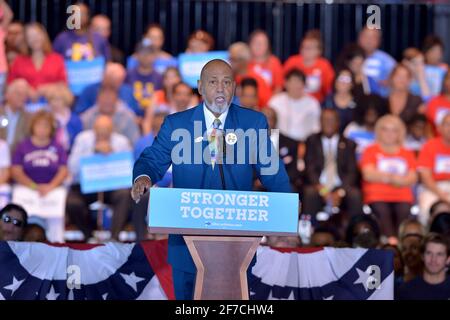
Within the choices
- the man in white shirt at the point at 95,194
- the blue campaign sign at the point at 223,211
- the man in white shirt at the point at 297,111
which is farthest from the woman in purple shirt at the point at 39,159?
the blue campaign sign at the point at 223,211

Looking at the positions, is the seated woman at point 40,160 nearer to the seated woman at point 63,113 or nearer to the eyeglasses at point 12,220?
the seated woman at point 63,113

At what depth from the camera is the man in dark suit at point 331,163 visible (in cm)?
1181

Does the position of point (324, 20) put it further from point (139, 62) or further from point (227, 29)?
point (139, 62)

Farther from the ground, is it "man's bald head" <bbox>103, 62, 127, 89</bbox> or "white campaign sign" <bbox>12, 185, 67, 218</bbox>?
"man's bald head" <bbox>103, 62, 127, 89</bbox>

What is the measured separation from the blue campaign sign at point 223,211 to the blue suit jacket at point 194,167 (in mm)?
488

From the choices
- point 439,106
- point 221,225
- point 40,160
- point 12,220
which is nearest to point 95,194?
point 40,160

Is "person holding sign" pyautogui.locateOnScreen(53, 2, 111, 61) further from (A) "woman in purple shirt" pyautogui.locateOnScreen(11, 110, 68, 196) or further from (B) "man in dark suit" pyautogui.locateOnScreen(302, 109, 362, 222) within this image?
(B) "man in dark suit" pyautogui.locateOnScreen(302, 109, 362, 222)

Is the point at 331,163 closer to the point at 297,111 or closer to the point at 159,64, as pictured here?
the point at 297,111

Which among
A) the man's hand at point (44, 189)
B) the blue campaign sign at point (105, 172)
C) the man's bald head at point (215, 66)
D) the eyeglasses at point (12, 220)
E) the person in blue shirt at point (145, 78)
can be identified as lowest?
the eyeglasses at point (12, 220)

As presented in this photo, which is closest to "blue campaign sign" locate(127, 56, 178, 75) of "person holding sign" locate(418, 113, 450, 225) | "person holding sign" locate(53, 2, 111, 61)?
"person holding sign" locate(53, 2, 111, 61)

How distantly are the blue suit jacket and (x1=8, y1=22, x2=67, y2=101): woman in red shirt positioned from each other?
19.9 feet

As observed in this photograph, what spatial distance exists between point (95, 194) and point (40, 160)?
63 cm

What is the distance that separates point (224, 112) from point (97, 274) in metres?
2.05

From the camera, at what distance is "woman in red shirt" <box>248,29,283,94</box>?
13.1 meters
